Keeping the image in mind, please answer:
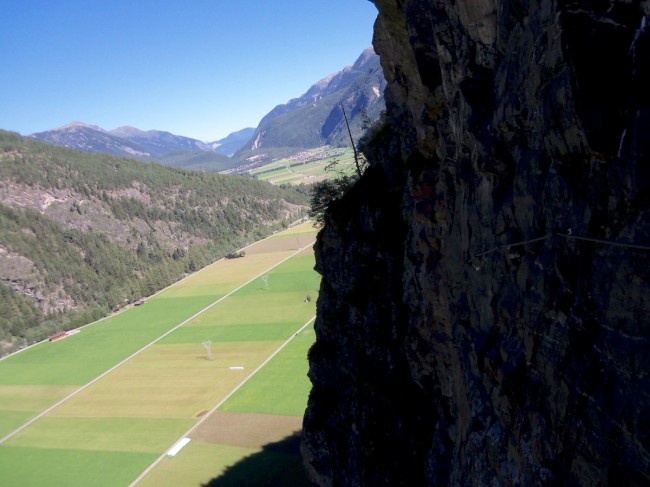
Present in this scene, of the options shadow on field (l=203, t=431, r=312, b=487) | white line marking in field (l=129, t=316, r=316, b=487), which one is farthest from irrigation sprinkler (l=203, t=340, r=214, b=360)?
shadow on field (l=203, t=431, r=312, b=487)

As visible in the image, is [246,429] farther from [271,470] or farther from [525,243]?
[525,243]

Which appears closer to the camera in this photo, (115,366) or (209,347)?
(209,347)

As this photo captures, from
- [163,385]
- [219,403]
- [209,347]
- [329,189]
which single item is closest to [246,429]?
[219,403]

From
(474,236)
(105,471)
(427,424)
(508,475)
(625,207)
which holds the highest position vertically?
(625,207)

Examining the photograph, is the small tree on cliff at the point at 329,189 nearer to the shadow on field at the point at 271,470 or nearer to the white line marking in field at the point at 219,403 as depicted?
the shadow on field at the point at 271,470

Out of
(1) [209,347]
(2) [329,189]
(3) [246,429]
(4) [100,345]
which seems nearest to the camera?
(2) [329,189]

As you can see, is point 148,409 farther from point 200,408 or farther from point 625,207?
point 625,207

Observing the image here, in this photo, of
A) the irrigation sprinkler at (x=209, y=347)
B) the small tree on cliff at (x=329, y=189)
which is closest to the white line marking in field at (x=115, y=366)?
the irrigation sprinkler at (x=209, y=347)

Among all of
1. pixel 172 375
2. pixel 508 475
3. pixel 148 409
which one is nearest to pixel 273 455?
pixel 148 409
